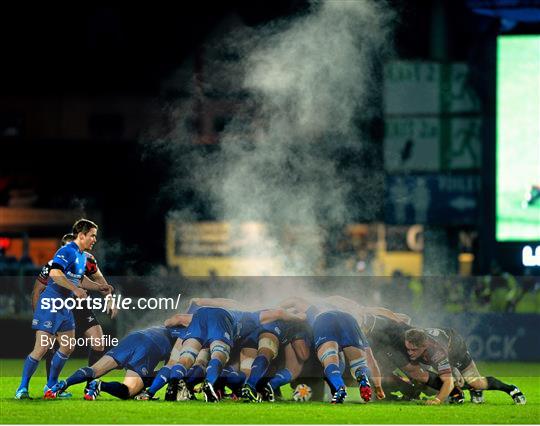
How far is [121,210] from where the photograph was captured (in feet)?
110

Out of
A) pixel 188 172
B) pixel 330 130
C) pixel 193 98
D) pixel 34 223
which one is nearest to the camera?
pixel 330 130

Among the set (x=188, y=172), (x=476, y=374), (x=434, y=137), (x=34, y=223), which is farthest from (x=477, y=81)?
(x=34, y=223)

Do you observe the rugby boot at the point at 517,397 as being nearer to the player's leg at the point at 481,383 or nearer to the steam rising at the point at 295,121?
the player's leg at the point at 481,383

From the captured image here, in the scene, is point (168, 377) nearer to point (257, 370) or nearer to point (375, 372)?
point (257, 370)

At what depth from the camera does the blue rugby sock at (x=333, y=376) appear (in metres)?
12.1

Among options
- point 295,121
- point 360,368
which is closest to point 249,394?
point 360,368

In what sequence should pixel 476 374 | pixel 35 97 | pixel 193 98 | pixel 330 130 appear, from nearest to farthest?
pixel 476 374
pixel 330 130
pixel 193 98
pixel 35 97

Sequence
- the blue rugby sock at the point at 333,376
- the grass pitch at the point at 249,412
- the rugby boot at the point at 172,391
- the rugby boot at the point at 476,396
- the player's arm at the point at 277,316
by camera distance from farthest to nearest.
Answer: the rugby boot at the point at 476,396 → the player's arm at the point at 277,316 → the rugby boot at the point at 172,391 → the blue rugby sock at the point at 333,376 → the grass pitch at the point at 249,412

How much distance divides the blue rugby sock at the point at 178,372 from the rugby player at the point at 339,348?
49.7 inches

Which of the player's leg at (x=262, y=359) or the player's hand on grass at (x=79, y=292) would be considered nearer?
the player's hand on grass at (x=79, y=292)

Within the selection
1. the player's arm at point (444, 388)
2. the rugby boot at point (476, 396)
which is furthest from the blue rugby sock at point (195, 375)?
the rugby boot at point (476, 396)

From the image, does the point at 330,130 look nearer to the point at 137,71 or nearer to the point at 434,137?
the point at 434,137

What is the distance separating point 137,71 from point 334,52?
643 inches

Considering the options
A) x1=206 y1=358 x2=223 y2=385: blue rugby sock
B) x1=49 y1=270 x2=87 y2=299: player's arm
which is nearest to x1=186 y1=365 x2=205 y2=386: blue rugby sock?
x1=206 y1=358 x2=223 y2=385: blue rugby sock
